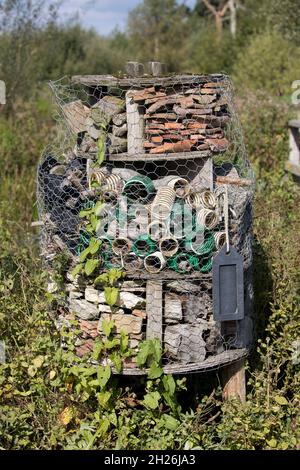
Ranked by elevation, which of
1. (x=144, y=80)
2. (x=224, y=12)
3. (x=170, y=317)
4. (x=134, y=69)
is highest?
(x=224, y=12)

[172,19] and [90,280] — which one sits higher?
[172,19]

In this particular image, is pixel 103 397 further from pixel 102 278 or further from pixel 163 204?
pixel 163 204

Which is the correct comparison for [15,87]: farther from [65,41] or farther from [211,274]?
[65,41]

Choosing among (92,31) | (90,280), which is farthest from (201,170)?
(92,31)

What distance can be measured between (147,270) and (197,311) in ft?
1.22

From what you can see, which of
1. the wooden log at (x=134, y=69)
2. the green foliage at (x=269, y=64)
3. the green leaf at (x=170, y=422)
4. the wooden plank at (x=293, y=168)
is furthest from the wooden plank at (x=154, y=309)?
the green foliage at (x=269, y=64)

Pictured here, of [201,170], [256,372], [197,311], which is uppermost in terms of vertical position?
[201,170]

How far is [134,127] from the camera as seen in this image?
12.7ft

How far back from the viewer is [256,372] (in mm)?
3928

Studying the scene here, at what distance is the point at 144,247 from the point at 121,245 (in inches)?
5.0

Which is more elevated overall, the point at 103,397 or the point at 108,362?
the point at 108,362

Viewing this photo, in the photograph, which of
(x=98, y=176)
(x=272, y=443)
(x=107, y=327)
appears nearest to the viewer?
(x=272, y=443)

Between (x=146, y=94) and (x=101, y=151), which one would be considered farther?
(x=146, y=94)

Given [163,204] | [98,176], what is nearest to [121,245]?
[163,204]
